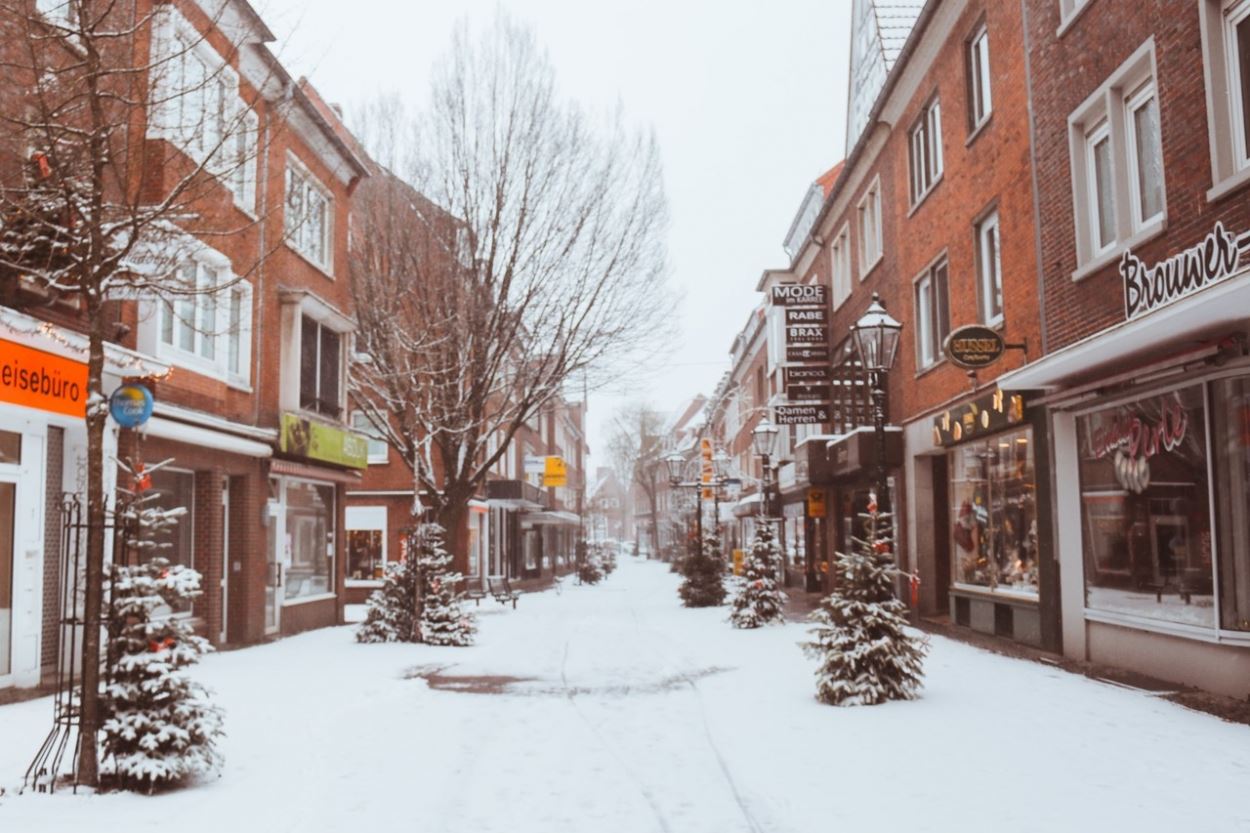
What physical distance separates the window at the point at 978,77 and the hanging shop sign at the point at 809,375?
10182mm

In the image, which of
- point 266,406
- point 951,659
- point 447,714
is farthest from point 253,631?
point 951,659

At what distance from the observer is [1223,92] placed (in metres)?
8.87

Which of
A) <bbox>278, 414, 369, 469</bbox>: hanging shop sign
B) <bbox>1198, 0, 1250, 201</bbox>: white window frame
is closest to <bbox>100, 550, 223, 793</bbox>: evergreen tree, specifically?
<bbox>1198, 0, 1250, 201</bbox>: white window frame

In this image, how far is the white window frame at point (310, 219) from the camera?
1778 centimetres

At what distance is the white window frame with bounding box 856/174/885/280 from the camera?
2217 centimetres

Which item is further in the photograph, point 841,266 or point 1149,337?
point 841,266

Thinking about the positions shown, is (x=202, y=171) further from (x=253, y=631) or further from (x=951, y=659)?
(x=253, y=631)

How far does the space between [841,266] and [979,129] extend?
12.0 metres

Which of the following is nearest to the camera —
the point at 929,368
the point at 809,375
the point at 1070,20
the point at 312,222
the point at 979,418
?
the point at 1070,20

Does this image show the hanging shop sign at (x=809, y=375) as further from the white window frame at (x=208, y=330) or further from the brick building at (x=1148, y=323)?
the white window frame at (x=208, y=330)

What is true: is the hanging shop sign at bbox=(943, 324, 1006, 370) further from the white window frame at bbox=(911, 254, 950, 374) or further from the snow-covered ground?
the white window frame at bbox=(911, 254, 950, 374)

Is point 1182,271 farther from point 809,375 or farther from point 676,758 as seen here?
point 809,375

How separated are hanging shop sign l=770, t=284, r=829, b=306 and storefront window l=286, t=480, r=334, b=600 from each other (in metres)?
12.2

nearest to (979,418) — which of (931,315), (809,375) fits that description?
(931,315)
